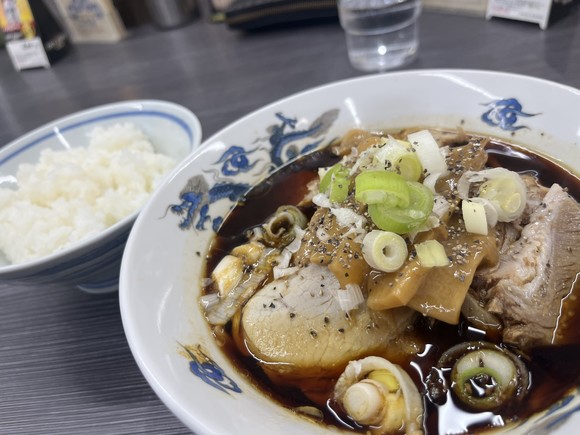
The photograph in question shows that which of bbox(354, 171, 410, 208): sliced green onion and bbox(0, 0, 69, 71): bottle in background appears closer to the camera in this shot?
bbox(354, 171, 410, 208): sliced green onion

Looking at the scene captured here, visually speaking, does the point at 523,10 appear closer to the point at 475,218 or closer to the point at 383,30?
the point at 383,30

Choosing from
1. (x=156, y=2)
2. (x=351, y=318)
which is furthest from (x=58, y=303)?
(x=156, y=2)

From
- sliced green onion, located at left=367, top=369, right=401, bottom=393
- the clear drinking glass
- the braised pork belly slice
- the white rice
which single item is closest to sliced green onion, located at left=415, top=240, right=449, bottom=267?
the braised pork belly slice

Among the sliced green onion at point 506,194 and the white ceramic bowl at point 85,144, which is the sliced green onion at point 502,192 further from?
the white ceramic bowl at point 85,144

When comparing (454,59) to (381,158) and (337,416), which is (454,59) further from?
(337,416)

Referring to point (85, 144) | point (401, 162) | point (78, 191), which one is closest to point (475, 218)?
point (401, 162)

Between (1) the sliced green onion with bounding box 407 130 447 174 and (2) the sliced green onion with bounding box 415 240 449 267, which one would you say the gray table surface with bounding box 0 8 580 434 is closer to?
(2) the sliced green onion with bounding box 415 240 449 267

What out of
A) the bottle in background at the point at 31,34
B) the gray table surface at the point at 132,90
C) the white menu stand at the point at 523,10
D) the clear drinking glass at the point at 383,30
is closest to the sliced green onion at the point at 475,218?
the gray table surface at the point at 132,90
